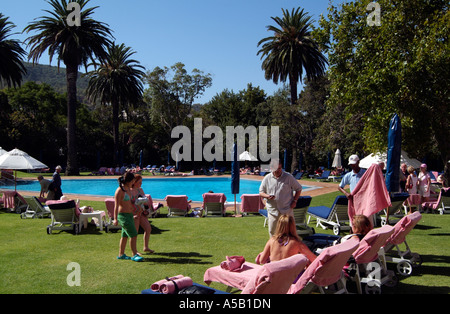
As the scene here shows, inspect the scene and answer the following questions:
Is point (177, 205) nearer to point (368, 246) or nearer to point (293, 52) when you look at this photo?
point (368, 246)

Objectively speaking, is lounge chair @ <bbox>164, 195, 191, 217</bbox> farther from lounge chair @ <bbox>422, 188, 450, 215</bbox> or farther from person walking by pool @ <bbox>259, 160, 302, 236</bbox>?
lounge chair @ <bbox>422, 188, 450, 215</bbox>

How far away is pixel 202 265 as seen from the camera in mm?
6789

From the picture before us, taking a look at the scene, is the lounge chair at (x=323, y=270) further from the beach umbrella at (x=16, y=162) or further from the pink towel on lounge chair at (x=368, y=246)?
the beach umbrella at (x=16, y=162)

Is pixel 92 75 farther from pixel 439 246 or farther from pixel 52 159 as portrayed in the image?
Result: pixel 439 246

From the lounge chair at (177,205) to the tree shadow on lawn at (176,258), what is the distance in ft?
19.8

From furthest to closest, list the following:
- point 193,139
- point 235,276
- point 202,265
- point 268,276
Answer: point 193,139 → point 202,265 → point 235,276 → point 268,276

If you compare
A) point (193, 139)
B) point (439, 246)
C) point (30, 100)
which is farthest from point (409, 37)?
point (30, 100)

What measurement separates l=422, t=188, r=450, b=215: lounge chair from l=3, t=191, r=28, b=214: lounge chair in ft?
48.3

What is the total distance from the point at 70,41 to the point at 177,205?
24.9 m

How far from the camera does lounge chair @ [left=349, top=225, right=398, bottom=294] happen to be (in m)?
5.19

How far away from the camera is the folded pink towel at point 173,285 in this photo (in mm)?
4203

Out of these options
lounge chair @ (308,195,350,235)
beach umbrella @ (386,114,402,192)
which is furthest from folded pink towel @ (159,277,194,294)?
lounge chair @ (308,195,350,235)

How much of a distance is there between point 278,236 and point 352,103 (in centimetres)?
1358

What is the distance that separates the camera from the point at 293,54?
3397 centimetres
